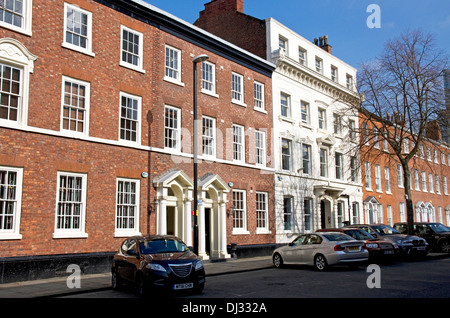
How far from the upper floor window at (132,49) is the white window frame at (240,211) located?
830 cm

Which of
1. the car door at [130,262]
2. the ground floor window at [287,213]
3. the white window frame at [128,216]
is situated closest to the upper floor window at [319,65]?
the ground floor window at [287,213]

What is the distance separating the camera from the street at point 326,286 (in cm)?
1032

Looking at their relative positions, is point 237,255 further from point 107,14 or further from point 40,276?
point 107,14

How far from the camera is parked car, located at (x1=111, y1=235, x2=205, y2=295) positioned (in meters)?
10.6

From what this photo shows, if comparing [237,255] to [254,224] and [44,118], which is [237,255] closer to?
[254,224]

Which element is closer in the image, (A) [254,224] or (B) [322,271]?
(B) [322,271]

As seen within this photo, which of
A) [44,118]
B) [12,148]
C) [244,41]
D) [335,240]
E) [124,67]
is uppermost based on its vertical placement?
[244,41]

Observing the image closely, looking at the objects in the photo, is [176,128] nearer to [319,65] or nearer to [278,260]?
[278,260]

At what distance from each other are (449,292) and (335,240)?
5990mm

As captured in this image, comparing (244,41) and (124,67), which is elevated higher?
(244,41)

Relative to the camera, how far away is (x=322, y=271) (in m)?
15.9
